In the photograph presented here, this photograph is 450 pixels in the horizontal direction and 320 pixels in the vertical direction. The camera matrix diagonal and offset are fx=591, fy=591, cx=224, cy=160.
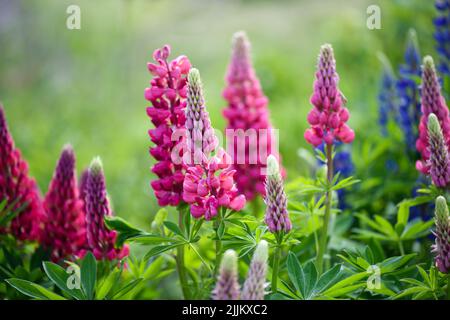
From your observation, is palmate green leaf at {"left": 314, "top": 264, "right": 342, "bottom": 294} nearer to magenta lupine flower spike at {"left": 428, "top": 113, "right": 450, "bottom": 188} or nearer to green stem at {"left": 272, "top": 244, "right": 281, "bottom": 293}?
green stem at {"left": 272, "top": 244, "right": 281, "bottom": 293}

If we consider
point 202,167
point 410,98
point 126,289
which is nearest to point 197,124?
point 202,167

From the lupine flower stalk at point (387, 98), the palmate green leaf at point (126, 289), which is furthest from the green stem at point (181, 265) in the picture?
the lupine flower stalk at point (387, 98)

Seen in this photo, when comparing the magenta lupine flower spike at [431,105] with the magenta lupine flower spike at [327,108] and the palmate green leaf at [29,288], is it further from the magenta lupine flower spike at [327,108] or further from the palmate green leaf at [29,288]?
the palmate green leaf at [29,288]

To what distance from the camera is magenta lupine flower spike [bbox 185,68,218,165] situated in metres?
1.67

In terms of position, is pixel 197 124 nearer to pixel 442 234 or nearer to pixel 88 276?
pixel 88 276

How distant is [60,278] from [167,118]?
1.94 ft

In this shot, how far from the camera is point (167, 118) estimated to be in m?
1.88

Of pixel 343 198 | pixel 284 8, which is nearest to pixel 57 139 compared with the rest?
pixel 343 198

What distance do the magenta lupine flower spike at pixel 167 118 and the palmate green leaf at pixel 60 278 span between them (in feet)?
1.23

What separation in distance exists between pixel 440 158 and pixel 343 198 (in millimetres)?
955

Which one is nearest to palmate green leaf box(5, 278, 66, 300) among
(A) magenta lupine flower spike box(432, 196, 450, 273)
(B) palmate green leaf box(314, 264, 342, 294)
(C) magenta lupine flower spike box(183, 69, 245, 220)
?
(C) magenta lupine flower spike box(183, 69, 245, 220)

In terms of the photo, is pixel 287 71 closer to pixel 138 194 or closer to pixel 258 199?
pixel 138 194

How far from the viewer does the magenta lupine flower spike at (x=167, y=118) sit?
1.86 m

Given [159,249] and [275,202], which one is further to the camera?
[159,249]
